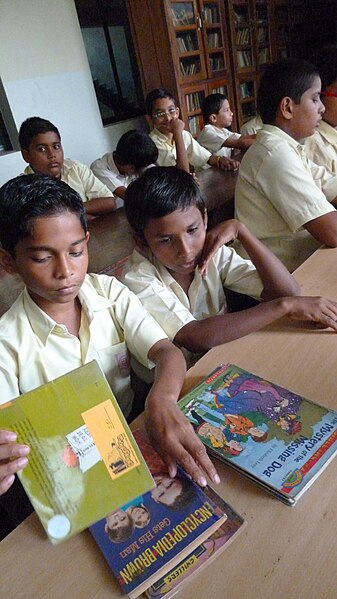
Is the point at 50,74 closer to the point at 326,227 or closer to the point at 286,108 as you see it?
the point at 286,108

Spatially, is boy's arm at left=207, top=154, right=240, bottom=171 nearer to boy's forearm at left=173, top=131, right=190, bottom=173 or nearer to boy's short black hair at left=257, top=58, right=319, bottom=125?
boy's forearm at left=173, top=131, right=190, bottom=173

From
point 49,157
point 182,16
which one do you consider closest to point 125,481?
point 49,157

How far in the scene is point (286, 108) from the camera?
1545 mm

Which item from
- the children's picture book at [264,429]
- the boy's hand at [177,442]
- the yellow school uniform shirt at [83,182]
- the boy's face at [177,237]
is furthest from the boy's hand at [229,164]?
the boy's hand at [177,442]

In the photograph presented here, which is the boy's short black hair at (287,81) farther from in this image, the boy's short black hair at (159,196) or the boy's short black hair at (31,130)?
the boy's short black hair at (31,130)

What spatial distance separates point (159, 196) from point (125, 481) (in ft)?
2.45

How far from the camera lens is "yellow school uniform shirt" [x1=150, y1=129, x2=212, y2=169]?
3.35 meters

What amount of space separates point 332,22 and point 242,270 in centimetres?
649

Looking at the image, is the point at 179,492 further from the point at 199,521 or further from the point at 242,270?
the point at 242,270

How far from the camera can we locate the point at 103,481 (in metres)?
0.59

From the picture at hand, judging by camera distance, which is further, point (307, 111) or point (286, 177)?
point (307, 111)

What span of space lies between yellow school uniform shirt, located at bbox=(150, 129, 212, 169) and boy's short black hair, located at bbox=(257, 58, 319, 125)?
1795 mm

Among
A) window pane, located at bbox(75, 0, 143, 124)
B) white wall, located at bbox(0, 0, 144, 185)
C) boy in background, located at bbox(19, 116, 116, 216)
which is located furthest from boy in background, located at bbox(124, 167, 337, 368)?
window pane, located at bbox(75, 0, 143, 124)

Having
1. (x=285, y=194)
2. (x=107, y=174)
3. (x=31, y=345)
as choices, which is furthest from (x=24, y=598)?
(x=107, y=174)
